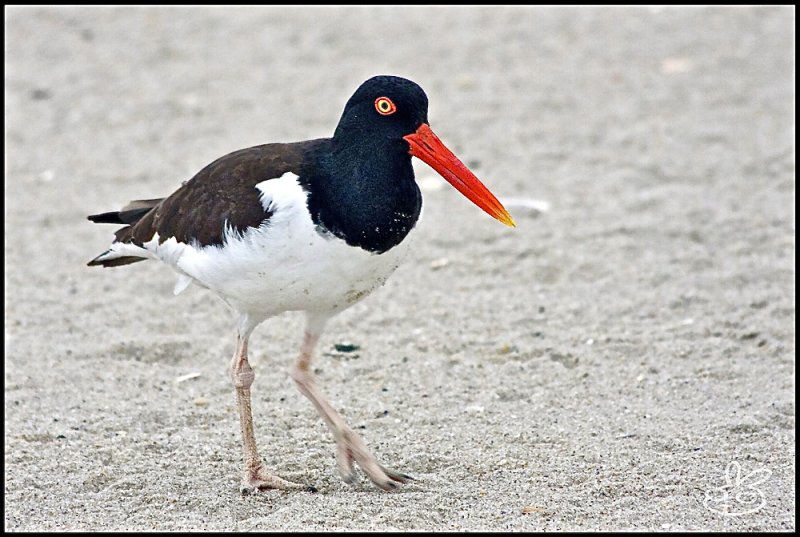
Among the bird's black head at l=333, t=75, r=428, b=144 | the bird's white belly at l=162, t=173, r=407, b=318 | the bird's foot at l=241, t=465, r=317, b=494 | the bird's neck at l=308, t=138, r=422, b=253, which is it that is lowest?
the bird's foot at l=241, t=465, r=317, b=494

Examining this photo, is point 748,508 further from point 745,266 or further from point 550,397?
point 745,266

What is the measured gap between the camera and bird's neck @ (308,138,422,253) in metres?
4.46

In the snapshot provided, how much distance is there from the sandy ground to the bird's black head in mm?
1465

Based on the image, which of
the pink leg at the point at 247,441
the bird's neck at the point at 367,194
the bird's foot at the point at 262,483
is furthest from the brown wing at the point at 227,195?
the bird's foot at the point at 262,483

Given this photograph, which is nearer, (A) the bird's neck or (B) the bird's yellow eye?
(A) the bird's neck

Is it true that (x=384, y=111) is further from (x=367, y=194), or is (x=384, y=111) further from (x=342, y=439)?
(x=342, y=439)

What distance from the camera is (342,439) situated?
486 cm

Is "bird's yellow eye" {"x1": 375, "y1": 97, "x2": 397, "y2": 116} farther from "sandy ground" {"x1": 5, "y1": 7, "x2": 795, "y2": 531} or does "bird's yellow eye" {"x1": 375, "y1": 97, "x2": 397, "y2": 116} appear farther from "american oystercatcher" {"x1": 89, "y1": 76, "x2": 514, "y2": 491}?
"sandy ground" {"x1": 5, "y1": 7, "x2": 795, "y2": 531}

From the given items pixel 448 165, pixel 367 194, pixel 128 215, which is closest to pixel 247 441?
pixel 367 194

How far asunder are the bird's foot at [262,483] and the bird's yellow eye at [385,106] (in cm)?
157

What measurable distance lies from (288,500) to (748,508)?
1.83 meters

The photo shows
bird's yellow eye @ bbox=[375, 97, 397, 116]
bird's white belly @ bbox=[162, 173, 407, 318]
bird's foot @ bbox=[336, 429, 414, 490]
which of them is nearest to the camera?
bird's white belly @ bbox=[162, 173, 407, 318]

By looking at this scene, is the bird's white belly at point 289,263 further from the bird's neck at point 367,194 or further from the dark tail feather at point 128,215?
the dark tail feather at point 128,215

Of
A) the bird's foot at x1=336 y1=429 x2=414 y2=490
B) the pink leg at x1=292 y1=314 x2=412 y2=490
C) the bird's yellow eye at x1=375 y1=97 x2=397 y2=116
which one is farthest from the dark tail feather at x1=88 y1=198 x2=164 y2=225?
the bird's foot at x1=336 y1=429 x2=414 y2=490
